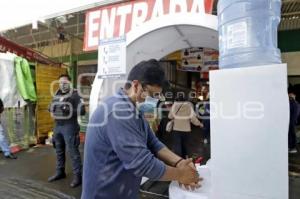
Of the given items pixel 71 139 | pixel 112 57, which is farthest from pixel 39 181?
pixel 112 57

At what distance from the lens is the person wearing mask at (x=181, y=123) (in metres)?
5.56

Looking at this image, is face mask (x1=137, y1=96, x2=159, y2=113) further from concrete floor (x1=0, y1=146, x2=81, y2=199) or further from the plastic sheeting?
the plastic sheeting

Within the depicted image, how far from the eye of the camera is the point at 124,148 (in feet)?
5.57

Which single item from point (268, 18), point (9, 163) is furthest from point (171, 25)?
point (9, 163)

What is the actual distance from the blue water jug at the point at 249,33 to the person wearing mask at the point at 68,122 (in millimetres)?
2849

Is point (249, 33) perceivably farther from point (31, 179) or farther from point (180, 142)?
point (31, 179)

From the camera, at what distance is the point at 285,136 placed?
2.31 meters

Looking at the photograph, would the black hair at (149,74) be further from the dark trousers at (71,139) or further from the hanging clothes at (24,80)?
the hanging clothes at (24,80)

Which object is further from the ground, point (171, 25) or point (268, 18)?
point (171, 25)

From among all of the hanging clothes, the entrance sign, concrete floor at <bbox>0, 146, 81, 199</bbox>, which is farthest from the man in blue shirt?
the hanging clothes

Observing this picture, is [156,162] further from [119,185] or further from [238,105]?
[238,105]

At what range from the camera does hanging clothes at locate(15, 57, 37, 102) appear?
25.3 ft

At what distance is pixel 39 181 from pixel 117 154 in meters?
4.17

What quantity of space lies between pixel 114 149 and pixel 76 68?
34.9 ft
